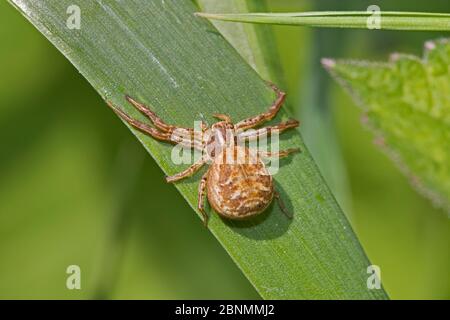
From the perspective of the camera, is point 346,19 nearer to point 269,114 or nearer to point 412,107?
point 412,107

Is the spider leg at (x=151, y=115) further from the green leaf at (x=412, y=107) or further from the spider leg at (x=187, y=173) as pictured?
the green leaf at (x=412, y=107)

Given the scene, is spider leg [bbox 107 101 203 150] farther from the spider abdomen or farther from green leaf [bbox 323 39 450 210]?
green leaf [bbox 323 39 450 210]

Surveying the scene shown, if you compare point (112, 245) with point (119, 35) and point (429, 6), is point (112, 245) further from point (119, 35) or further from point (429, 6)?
point (429, 6)

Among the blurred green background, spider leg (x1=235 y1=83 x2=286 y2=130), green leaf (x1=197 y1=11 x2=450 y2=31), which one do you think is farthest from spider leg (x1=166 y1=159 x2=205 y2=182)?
the blurred green background

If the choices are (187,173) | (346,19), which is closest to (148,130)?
(187,173)

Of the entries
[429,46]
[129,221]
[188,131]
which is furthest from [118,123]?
[429,46]

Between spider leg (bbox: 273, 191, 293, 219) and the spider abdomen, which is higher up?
the spider abdomen

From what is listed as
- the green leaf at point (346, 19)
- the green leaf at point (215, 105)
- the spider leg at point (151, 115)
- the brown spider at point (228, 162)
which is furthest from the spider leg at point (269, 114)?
the green leaf at point (346, 19)
